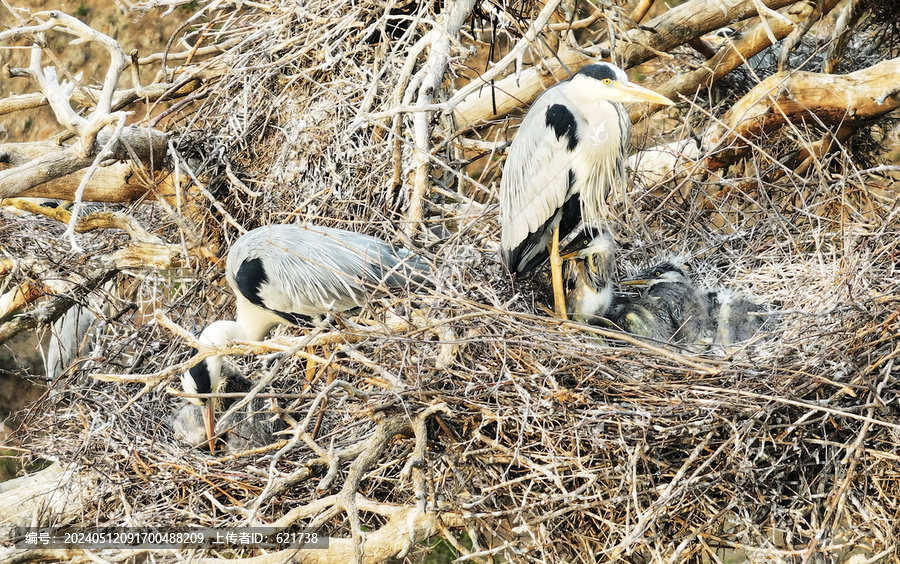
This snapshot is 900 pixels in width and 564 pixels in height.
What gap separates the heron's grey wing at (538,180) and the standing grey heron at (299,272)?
0.99 feet

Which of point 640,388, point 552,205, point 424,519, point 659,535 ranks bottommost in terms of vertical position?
point 659,535

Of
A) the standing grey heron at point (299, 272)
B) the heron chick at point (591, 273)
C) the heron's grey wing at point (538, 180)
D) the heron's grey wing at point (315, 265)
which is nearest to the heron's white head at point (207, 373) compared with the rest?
the standing grey heron at point (299, 272)

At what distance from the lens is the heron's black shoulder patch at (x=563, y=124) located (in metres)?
2.61

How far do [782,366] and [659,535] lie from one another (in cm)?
49

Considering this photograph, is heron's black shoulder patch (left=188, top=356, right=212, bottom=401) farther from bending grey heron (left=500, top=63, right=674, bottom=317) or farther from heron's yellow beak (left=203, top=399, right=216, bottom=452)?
bending grey heron (left=500, top=63, right=674, bottom=317)

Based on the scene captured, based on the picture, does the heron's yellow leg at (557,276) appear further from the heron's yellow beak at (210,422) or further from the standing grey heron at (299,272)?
the heron's yellow beak at (210,422)

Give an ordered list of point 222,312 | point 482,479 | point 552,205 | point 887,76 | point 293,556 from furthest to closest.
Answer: point 222,312 → point 887,76 → point 552,205 → point 482,479 → point 293,556

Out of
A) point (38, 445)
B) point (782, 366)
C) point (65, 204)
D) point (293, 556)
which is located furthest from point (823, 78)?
point (65, 204)

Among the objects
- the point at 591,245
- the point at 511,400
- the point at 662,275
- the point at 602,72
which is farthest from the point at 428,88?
the point at 511,400

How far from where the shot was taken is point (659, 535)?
6.97ft

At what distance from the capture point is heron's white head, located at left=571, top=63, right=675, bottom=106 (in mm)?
2506

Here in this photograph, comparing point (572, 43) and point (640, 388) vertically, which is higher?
point (572, 43)

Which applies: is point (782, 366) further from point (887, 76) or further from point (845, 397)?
point (887, 76)

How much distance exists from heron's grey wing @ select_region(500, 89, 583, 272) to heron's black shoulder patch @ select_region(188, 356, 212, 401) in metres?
1.02
